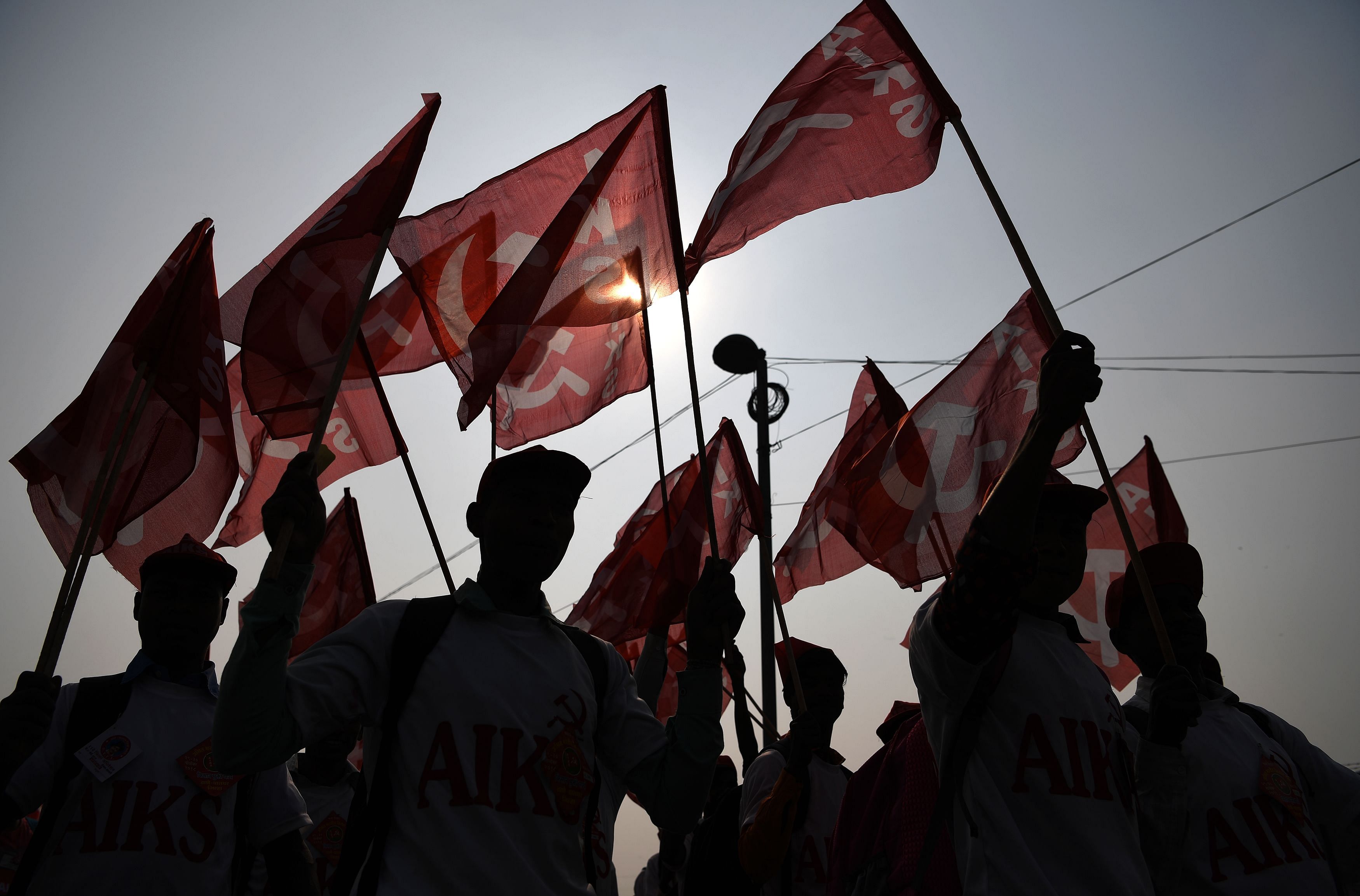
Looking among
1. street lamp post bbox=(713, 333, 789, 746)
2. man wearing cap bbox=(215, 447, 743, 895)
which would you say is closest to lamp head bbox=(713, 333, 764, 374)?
street lamp post bbox=(713, 333, 789, 746)

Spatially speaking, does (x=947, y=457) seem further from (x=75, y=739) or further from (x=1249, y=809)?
(x=75, y=739)

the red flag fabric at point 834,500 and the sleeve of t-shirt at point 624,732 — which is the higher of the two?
the red flag fabric at point 834,500

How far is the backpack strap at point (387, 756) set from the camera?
2168 millimetres

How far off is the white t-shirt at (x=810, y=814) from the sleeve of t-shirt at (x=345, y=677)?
2.10 meters

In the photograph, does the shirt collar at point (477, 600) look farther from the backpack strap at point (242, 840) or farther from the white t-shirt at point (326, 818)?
the white t-shirt at point (326, 818)

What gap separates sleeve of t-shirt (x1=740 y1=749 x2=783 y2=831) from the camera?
4.05 meters

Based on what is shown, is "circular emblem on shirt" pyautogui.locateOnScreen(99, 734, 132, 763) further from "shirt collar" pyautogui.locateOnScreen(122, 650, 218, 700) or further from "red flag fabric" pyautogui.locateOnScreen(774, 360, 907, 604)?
"red flag fabric" pyautogui.locateOnScreen(774, 360, 907, 604)

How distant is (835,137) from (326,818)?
15.3ft

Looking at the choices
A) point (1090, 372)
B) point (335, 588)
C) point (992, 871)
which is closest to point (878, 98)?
point (1090, 372)

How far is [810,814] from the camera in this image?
4719 millimetres

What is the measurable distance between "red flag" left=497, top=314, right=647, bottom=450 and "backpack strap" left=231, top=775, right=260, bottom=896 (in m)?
1.78

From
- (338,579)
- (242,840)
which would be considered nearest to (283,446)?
(338,579)

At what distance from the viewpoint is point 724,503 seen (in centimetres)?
746

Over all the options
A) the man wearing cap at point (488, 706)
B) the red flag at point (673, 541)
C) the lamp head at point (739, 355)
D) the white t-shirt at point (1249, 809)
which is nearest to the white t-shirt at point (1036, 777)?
the white t-shirt at point (1249, 809)
